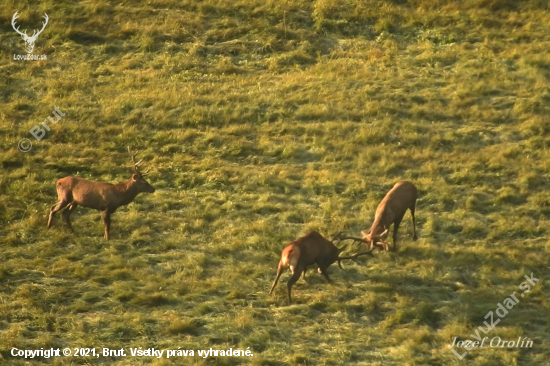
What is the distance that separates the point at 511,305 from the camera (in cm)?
1477

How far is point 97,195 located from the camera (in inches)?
664

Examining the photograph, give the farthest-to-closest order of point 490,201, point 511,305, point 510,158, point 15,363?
point 510,158 < point 490,201 < point 511,305 < point 15,363

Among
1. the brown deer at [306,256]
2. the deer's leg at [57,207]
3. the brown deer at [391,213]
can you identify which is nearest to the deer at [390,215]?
the brown deer at [391,213]

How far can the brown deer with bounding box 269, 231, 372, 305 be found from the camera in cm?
1442

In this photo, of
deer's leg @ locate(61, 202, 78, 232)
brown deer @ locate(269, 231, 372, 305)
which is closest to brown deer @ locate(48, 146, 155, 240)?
deer's leg @ locate(61, 202, 78, 232)

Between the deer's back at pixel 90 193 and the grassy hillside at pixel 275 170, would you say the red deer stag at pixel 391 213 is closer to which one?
the grassy hillside at pixel 275 170

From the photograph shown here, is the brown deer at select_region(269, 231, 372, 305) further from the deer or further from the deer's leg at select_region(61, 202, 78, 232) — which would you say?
the deer's leg at select_region(61, 202, 78, 232)

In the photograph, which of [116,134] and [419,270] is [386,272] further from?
[116,134]

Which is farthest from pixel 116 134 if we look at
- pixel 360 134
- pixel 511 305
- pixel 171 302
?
pixel 511 305

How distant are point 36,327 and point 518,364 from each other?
7.51 metres

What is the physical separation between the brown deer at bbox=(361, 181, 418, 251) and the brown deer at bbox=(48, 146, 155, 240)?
4.63 metres

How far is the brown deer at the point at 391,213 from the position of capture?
1576 cm

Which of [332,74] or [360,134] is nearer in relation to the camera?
[360,134]

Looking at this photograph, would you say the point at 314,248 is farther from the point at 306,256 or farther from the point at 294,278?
the point at 294,278
